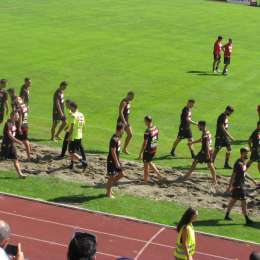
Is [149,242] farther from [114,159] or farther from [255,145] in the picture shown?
[255,145]

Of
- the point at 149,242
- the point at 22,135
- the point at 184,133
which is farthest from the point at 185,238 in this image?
the point at 184,133

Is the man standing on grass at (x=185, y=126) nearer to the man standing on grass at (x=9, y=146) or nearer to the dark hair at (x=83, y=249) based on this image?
the man standing on grass at (x=9, y=146)

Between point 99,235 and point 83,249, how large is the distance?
729 cm

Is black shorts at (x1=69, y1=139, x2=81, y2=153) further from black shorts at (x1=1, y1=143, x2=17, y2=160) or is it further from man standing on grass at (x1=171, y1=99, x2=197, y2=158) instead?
man standing on grass at (x1=171, y1=99, x2=197, y2=158)

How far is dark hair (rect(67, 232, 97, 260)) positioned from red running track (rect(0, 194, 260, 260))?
243 inches

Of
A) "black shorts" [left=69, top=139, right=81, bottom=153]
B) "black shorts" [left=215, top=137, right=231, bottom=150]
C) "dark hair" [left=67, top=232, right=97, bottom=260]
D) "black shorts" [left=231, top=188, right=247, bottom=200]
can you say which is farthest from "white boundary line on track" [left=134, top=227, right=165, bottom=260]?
"dark hair" [left=67, top=232, right=97, bottom=260]

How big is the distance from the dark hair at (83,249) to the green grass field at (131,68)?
26.8ft

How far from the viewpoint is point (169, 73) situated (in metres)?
31.4

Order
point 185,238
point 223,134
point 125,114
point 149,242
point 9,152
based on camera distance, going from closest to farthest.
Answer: point 185,238 → point 149,242 → point 9,152 → point 223,134 → point 125,114

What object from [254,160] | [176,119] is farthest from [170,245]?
[176,119]

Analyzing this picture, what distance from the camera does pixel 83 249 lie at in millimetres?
6461

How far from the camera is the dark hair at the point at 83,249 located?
6461 mm

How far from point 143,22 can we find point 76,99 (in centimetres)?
2168

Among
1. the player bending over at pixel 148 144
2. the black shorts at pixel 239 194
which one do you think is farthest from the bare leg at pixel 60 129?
the black shorts at pixel 239 194
